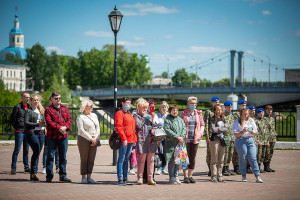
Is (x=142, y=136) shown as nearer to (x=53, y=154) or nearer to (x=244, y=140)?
(x=53, y=154)

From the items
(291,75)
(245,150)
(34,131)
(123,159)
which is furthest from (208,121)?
(291,75)

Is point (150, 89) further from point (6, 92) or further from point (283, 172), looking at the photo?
point (283, 172)

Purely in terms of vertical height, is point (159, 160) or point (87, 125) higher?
point (87, 125)

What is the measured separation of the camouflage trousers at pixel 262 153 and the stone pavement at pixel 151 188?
0.42 metres

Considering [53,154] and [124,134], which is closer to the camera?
[124,134]

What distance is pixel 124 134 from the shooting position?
9133mm

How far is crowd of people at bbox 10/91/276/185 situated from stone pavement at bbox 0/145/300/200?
29 centimetres

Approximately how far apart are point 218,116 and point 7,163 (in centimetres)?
590

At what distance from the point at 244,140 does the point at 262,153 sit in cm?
170

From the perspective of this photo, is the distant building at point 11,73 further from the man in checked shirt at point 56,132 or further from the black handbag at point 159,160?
the black handbag at point 159,160

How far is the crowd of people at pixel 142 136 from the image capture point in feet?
30.3

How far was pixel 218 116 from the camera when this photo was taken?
33.0 feet

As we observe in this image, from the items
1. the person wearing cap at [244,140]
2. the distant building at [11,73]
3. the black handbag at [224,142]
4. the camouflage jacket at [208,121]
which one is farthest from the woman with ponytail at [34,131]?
the distant building at [11,73]

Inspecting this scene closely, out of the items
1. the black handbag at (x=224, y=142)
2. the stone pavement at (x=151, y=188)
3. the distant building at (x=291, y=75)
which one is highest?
the distant building at (x=291, y=75)
